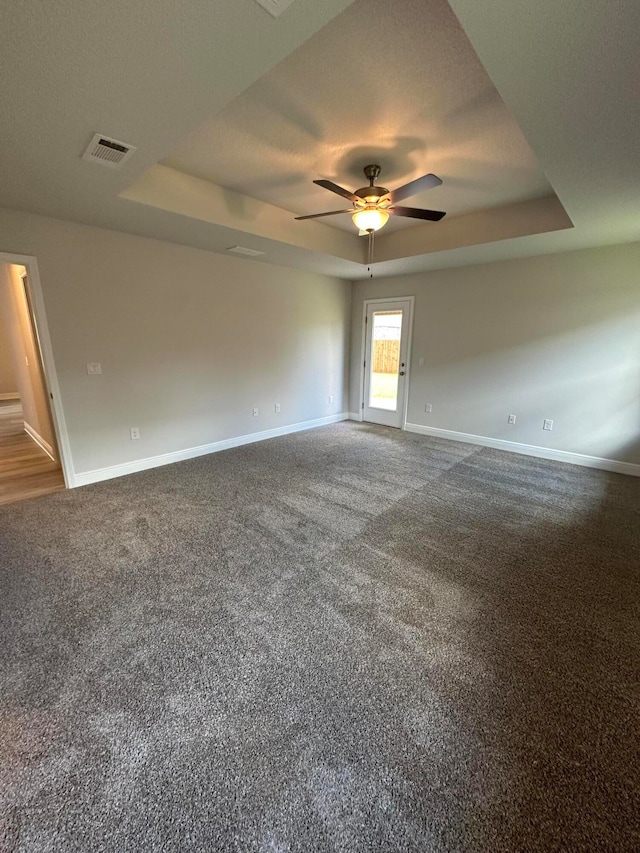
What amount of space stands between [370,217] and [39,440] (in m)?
5.01

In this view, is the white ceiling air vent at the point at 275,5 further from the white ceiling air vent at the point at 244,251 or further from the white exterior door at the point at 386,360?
the white exterior door at the point at 386,360

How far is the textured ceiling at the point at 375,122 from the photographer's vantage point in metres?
1.62

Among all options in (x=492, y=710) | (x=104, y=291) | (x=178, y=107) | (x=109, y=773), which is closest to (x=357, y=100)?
(x=178, y=107)

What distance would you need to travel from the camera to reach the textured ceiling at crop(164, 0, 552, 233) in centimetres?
162

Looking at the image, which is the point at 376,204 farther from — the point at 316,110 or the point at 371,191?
the point at 316,110

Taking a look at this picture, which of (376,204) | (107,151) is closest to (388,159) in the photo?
(376,204)

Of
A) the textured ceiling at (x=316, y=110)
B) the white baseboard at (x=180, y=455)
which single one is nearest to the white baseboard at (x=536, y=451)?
the white baseboard at (x=180, y=455)

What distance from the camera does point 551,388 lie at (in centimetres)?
426

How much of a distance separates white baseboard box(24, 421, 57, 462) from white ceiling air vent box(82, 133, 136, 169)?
3.43m

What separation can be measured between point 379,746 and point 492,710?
505 millimetres

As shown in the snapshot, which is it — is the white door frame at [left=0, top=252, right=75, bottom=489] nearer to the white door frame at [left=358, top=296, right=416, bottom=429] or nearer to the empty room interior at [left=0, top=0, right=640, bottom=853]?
the empty room interior at [left=0, top=0, right=640, bottom=853]

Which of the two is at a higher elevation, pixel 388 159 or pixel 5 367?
pixel 388 159

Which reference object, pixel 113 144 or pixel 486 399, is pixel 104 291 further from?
pixel 486 399

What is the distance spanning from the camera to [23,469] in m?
3.91
